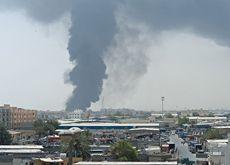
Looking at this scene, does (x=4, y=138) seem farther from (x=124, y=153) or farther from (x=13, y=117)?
Result: (x=13, y=117)

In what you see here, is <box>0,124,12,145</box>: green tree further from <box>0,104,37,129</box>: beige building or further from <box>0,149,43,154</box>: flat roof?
<box>0,104,37,129</box>: beige building

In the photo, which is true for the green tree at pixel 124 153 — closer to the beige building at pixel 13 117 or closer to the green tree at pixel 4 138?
the green tree at pixel 4 138

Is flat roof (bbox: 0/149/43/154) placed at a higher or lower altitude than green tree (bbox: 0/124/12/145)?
lower

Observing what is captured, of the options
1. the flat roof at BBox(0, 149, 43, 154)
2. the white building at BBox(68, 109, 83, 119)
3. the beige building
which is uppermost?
the white building at BBox(68, 109, 83, 119)

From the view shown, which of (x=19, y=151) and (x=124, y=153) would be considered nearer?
(x=124, y=153)

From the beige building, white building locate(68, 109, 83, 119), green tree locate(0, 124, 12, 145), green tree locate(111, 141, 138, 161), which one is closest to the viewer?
green tree locate(111, 141, 138, 161)

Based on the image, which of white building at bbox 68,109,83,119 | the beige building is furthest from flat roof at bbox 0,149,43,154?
white building at bbox 68,109,83,119

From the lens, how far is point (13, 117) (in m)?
85.4

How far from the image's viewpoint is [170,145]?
44219mm

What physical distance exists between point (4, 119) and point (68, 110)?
63.6m

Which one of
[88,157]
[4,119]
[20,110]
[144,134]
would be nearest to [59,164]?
[88,157]

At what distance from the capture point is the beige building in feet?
268

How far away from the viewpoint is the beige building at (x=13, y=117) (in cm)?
8172

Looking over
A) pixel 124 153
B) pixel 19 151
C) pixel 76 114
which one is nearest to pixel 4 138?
pixel 19 151
